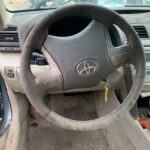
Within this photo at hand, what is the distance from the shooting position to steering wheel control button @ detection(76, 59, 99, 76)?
6.34 feet

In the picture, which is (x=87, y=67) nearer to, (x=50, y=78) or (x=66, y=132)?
(x=50, y=78)

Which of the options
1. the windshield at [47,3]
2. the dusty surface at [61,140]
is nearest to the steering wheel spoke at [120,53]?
the windshield at [47,3]

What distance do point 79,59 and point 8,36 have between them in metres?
0.69

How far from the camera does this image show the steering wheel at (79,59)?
189cm

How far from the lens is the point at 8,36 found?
2428mm

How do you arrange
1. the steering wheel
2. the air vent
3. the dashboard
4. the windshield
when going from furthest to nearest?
the windshield
the air vent
the dashboard
the steering wheel

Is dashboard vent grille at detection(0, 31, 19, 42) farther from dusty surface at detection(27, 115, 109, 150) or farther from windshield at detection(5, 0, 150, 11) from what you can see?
dusty surface at detection(27, 115, 109, 150)

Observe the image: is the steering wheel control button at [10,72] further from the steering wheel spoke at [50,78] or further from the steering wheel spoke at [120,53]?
the steering wheel spoke at [120,53]

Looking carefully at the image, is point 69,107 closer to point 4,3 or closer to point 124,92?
point 124,92

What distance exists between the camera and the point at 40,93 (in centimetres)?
196

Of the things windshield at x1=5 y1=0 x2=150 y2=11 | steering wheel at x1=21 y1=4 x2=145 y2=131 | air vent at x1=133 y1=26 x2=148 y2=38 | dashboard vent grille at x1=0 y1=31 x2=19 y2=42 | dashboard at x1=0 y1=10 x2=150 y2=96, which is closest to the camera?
steering wheel at x1=21 y1=4 x2=145 y2=131

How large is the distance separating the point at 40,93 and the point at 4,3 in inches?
45.4

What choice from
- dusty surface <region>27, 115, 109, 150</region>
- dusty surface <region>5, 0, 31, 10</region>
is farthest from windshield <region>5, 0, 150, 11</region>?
dusty surface <region>27, 115, 109, 150</region>

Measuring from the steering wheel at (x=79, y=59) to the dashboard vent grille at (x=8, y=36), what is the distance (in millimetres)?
522
